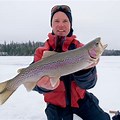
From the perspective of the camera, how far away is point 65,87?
149 inches

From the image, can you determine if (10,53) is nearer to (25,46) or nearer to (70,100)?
(25,46)

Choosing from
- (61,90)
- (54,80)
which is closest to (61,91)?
(61,90)

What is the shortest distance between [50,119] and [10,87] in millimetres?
1088

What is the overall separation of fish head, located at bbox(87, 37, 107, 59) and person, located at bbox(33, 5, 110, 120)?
0.69m

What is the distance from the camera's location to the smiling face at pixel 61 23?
3.71 meters

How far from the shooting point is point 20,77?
309 centimetres

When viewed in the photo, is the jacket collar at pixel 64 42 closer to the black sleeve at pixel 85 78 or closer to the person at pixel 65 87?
the person at pixel 65 87

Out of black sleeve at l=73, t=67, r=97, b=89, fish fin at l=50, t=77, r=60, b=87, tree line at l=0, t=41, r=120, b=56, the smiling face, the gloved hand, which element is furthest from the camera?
tree line at l=0, t=41, r=120, b=56

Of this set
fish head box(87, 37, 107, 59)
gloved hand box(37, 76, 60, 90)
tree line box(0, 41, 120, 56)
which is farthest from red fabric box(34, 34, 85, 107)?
tree line box(0, 41, 120, 56)

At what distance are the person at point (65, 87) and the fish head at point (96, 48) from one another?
0.69 metres

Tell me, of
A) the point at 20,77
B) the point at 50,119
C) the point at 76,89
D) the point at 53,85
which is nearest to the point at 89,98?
the point at 76,89

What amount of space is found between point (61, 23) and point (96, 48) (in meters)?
0.99

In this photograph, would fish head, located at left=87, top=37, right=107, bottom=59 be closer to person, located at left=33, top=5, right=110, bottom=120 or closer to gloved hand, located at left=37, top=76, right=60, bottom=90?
gloved hand, located at left=37, top=76, right=60, bottom=90

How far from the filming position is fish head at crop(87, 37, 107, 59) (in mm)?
2836
